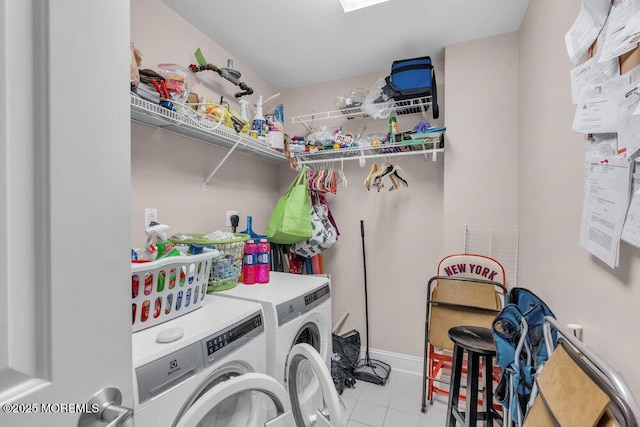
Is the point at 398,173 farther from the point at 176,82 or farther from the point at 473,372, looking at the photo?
the point at 176,82

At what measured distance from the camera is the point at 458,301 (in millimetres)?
1776

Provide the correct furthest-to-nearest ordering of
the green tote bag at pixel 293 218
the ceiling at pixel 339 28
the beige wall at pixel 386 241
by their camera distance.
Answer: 1. the beige wall at pixel 386 241
2. the green tote bag at pixel 293 218
3. the ceiling at pixel 339 28

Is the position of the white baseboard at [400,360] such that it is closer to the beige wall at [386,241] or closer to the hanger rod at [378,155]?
the beige wall at [386,241]

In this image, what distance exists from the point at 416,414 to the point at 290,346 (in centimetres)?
112

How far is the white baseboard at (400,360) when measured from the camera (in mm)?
2193

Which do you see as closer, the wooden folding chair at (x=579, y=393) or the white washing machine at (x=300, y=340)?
the wooden folding chair at (x=579, y=393)

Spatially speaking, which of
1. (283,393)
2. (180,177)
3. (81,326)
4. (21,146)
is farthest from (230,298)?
(21,146)

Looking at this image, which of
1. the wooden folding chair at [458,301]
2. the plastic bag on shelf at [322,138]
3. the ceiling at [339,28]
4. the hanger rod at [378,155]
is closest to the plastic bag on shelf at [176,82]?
the ceiling at [339,28]

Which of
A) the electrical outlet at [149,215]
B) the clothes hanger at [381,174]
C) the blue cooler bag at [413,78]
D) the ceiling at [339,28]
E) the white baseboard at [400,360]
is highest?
the ceiling at [339,28]

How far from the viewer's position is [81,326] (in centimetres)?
46

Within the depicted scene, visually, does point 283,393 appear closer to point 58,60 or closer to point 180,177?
point 58,60

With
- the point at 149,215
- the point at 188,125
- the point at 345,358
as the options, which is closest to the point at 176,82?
the point at 188,125

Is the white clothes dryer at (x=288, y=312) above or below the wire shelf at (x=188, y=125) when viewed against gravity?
below

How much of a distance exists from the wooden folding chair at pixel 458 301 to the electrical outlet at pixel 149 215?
1664 millimetres
